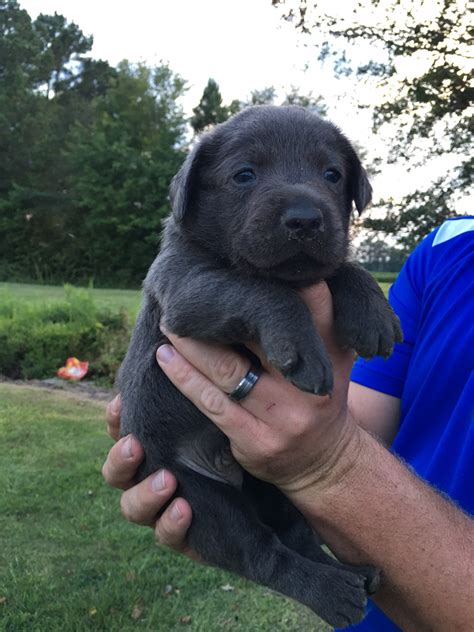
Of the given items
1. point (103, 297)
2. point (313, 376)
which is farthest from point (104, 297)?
point (313, 376)

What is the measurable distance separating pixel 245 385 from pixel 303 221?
0.56 metres

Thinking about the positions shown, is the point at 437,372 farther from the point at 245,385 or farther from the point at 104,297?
the point at 104,297

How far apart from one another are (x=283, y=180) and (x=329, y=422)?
886 millimetres

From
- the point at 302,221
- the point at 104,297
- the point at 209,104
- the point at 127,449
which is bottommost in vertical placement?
the point at 104,297

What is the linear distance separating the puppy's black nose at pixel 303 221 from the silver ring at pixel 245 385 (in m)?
0.47

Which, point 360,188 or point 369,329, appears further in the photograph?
point 360,188

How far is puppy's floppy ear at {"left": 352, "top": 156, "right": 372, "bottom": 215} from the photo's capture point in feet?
8.69

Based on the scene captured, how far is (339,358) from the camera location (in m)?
2.19

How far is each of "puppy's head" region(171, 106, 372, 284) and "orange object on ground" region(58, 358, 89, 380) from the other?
8.51 meters

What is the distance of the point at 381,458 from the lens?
2096 mm

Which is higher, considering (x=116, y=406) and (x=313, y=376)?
(x=313, y=376)

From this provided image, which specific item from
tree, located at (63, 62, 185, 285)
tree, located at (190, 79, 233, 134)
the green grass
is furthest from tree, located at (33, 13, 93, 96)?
the green grass

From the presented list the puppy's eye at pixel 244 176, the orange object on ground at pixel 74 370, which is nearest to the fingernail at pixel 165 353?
the puppy's eye at pixel 244 176

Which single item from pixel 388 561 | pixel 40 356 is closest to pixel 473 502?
pixel 388 561
